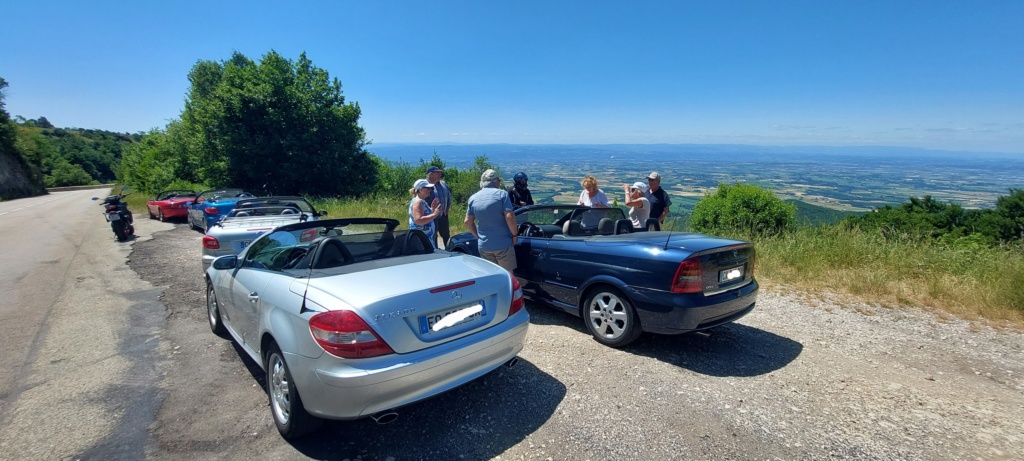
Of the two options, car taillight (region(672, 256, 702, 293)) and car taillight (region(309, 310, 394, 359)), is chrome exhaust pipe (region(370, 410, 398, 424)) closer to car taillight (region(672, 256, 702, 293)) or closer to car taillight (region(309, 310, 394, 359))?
car taillight (region(309, 310, 394, 359))

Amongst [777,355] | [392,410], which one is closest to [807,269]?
[777,355]

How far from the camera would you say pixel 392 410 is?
2.68 meters

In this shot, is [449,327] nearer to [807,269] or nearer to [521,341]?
[521,341]

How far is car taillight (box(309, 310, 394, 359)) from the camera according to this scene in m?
2.49

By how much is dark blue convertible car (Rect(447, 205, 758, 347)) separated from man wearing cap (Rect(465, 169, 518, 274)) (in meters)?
0.29

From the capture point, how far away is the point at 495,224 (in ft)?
16.5

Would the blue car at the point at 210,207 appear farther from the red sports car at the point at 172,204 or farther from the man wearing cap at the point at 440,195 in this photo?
the man wearing cap at the point at 440,195

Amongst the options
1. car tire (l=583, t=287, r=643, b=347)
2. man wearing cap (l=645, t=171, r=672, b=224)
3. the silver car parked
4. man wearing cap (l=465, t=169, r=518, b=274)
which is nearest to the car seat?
car tire (l=583, t=287, r=643, b=347)

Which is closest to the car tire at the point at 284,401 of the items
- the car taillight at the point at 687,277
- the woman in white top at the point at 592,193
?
the car taillight at the point at 687,277

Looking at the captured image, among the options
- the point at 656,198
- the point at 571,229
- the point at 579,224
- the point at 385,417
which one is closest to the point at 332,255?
the point at 385,417

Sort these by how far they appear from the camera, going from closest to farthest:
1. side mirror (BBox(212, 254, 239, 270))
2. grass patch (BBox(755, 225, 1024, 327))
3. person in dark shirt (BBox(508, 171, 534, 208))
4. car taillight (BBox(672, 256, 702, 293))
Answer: car taillight (BBox(672, 256, 702, 293)) < side mirror (BBox(212, 254, 239, 270)) < grass patch (BBox(755, 225, 1024, 327)) < person in dark shirt (BBox(508, 171, 534, 208))

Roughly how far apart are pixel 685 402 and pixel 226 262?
160 inches

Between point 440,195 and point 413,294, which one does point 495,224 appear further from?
point 440,195

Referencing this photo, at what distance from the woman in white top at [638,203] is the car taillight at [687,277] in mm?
2923
